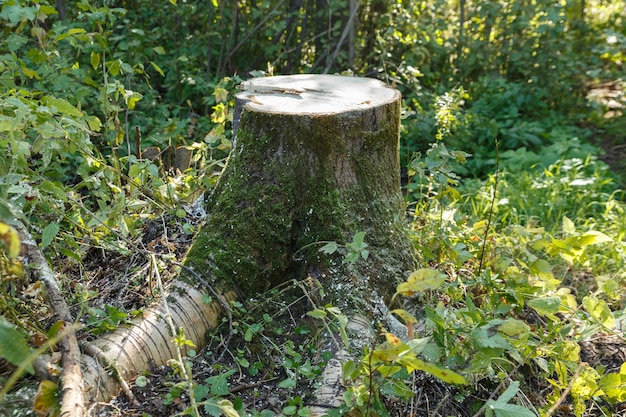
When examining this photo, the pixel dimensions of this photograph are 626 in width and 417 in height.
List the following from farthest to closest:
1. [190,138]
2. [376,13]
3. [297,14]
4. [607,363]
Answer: [376,13], [297,14], [190,138], [607,363]

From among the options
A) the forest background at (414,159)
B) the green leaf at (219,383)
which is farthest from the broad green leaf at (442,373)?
the green leaf at (219,383)

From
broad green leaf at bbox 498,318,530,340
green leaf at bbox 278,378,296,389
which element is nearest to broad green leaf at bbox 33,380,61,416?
green leaf at bbox 278,378,296,389

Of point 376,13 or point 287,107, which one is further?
point 376,13

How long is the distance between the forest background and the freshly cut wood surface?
0.41 metres

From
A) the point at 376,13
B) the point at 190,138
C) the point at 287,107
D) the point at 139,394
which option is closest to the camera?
the point at 139,394

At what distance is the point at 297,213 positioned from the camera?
8.00ft

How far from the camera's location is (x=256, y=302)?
7.80 feet

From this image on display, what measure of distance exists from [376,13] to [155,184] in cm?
390

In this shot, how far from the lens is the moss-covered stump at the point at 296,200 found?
2.39 m

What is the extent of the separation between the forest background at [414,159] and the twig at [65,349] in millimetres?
70

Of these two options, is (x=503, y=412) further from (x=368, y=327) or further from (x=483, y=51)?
(x=483, y=51)

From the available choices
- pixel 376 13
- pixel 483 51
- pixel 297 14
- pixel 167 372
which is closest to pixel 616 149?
pixel 483 51

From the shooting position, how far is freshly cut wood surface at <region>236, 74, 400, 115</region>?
2477 millimetres

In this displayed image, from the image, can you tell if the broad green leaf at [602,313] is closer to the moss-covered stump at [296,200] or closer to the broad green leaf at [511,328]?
the broad green leaf at [511,328]
